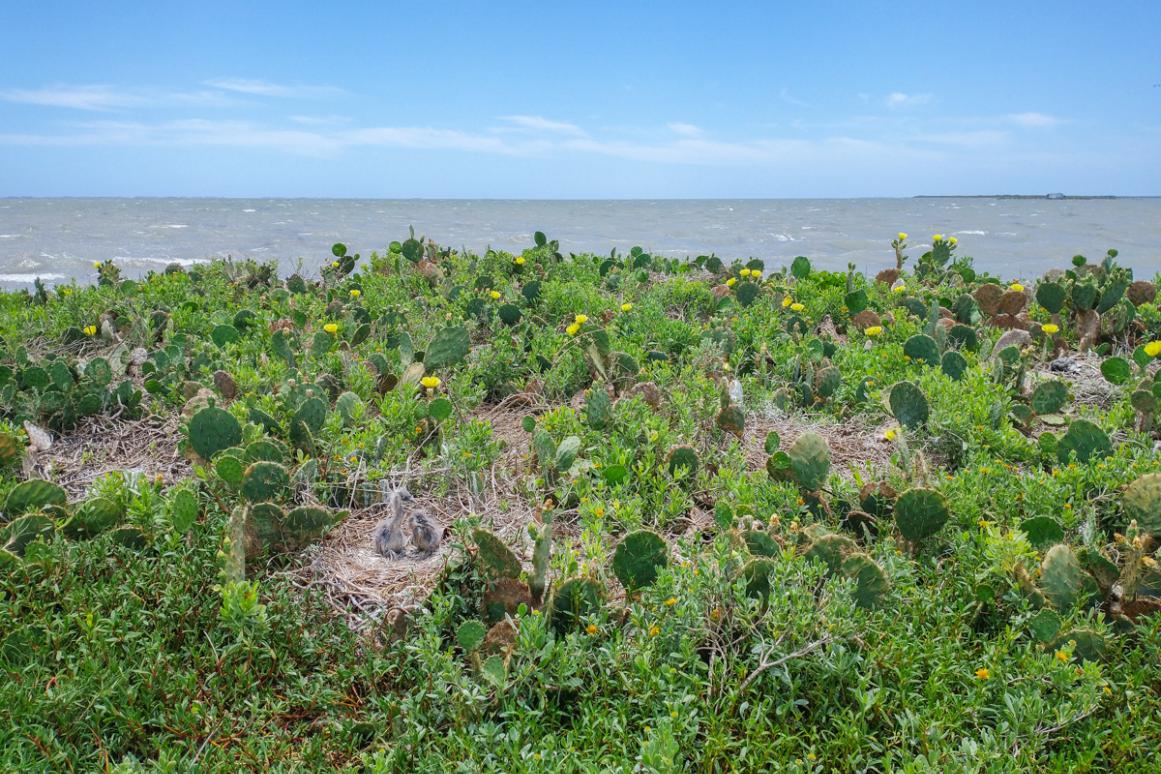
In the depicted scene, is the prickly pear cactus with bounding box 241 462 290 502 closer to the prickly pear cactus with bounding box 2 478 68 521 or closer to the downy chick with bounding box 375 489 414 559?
the downy chick with bounding box 375 489 414 559

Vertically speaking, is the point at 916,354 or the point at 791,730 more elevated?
the point at 916,354

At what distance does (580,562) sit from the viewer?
2736 mm

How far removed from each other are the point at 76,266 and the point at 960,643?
820 inches

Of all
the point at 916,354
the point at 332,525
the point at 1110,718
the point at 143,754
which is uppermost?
the point at 916,354

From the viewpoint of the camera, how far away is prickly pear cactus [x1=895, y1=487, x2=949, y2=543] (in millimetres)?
2600

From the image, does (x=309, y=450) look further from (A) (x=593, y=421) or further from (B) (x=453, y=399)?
(A) (x=593, y=421)

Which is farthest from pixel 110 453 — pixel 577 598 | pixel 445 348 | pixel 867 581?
pixel 867 581

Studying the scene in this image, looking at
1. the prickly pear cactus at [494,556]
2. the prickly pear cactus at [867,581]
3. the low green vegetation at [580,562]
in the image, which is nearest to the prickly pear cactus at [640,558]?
the low green vegetation at [580,562]

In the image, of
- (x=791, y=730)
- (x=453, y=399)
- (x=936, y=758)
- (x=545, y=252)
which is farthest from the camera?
(x=545, y=252)

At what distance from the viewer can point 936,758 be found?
1847 millimetres

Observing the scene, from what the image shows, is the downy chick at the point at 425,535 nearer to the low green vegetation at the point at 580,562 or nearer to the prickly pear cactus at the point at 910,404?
the low green vegetation at the point at 580,562

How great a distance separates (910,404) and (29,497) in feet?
11.3

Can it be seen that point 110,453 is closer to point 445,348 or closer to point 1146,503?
point 445,348

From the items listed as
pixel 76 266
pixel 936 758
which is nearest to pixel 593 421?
pixel 936 758
